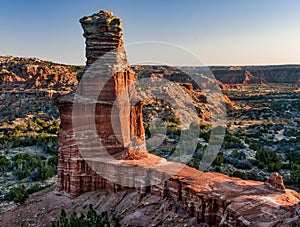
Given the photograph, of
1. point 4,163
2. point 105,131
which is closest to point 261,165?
point 105,131

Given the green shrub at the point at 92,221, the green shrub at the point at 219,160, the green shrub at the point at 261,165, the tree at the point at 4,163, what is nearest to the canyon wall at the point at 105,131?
the green shrub at the point at 92,221

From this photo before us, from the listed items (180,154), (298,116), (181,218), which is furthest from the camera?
(298,116)

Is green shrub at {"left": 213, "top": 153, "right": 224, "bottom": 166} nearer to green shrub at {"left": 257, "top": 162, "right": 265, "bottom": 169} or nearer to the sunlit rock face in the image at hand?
green shrub at {"left": 257, "top": 162, "right": 265, "bottom": 169}

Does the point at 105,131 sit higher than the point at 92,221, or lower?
higher

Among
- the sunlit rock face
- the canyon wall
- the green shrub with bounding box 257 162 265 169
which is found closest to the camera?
the canyon wall

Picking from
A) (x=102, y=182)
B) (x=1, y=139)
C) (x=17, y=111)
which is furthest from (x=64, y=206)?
(x=17, y=111)

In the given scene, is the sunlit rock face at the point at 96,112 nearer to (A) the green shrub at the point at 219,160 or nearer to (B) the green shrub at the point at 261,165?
(A) the green shrub at the point at 219,160

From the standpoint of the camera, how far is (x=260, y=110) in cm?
6719

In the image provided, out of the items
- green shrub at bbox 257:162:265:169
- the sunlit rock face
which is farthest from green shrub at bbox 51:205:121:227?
green shrub at bbox 257:162:265:169

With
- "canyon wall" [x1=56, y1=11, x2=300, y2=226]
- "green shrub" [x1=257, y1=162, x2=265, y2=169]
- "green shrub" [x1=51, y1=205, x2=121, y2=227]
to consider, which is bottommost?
"green shrub" [x1=257, y1=162, x2=265, y2=169]

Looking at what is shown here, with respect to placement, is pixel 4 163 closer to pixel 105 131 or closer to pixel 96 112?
pixel 105 131

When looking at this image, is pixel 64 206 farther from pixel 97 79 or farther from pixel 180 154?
pixel 180 154

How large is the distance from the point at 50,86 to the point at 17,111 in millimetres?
10523

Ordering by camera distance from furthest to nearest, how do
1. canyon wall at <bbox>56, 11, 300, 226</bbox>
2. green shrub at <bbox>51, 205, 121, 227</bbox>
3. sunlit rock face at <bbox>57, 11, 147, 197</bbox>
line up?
sunlit rock face at <bbox>57, 11, 147, 197</bbox> < canyon wall at <bbox>56, 11, 300, 226</bbox> < green shrub at <bbox>51, 205, 121, 227</bbox>
